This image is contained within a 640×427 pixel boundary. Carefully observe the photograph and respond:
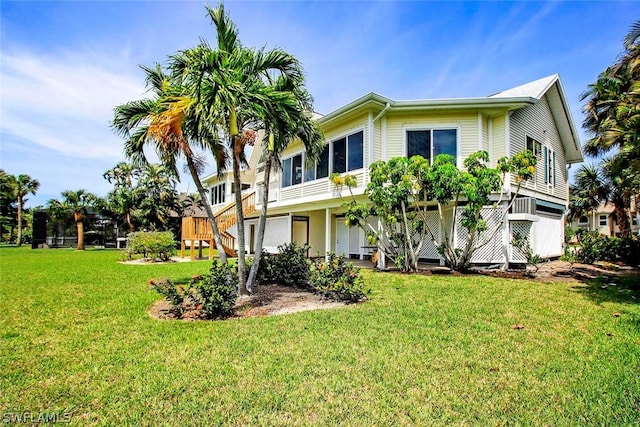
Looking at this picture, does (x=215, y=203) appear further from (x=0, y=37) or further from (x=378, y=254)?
(x=0, y=37)

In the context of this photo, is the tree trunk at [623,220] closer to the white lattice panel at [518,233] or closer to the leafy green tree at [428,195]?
the white lattice panel at [518,233]

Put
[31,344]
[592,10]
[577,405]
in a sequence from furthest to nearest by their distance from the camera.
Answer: [592,10]
[31,344]
[577,405]

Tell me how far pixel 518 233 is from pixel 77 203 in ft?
108

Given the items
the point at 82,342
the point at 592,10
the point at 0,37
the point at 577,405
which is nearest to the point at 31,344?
the point at 82,342

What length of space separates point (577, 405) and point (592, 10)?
39.9 ft

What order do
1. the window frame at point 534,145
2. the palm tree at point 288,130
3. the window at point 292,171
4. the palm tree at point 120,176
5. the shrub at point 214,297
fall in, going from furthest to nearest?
the palm tree at point 120,176 < the window at point 292,171 < the window frame at point 534,145 < the palm tree at point 288,130 < the shrub at point 214,297

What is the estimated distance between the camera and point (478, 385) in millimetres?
3438

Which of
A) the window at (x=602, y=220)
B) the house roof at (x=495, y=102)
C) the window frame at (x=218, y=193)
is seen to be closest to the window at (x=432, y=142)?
the house roof at (x=495, y=102)

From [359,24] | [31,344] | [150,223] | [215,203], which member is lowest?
[31,344]

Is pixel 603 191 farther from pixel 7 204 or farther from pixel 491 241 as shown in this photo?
pixel 7 204

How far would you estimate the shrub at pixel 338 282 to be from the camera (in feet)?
23.9

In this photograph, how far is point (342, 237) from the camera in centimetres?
1909

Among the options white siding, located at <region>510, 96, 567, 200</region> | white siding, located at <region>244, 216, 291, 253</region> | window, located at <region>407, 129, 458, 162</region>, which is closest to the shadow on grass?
white siding, located at <region>510, 96, 567, 200</region>

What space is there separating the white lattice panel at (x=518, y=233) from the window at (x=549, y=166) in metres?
4.00
